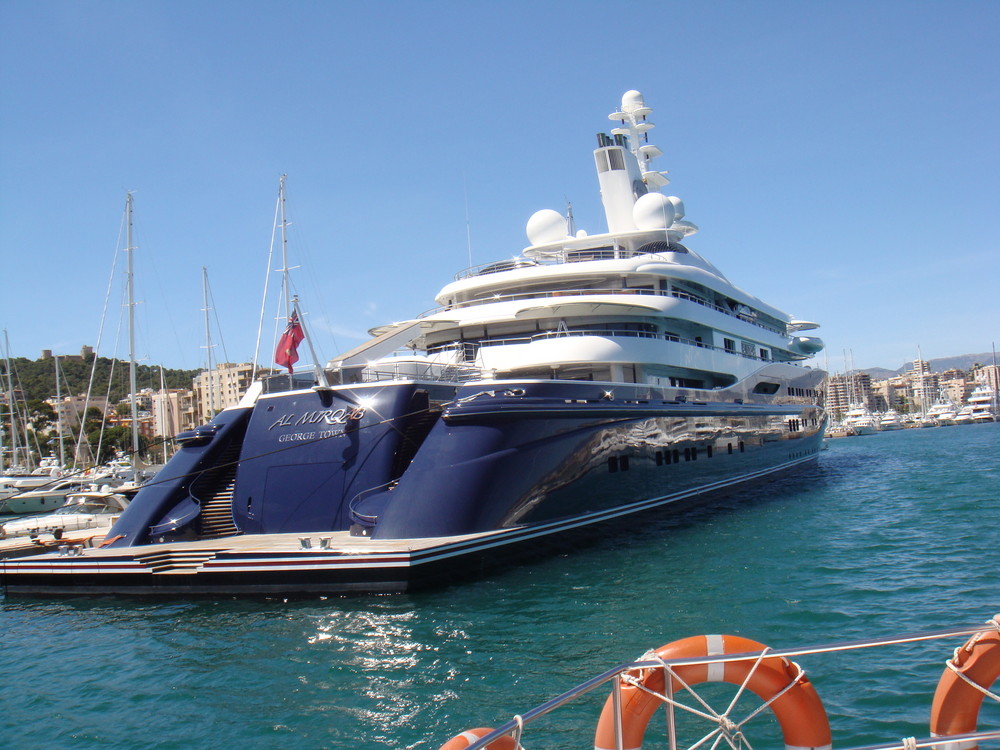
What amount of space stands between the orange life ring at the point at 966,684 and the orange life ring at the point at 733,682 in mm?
722

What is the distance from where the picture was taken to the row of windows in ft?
51.7

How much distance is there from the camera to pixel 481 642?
911 cm

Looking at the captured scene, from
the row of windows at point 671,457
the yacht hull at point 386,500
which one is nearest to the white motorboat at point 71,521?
the yacht hull at point 386,500

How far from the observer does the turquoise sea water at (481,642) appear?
23.3ft

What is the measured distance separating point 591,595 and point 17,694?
7163 millimetres

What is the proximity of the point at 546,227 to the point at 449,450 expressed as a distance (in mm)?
13652

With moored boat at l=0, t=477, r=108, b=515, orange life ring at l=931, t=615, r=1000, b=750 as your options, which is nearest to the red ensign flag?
orange life ring at l=931, t=615, r=1000, b=750

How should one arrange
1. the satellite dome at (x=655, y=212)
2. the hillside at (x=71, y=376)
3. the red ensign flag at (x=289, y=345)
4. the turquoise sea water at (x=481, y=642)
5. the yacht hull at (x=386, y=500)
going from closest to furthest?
the turquoise sea water at (x=481, y=642) → the yacht hull at (x=386, y=500) → the red ensign flag at (x=289, y=345) → the satellite dome at (x=655, y=212) → the hillside at (x=71, y=376)

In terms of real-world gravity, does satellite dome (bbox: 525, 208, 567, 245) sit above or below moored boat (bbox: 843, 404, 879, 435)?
above

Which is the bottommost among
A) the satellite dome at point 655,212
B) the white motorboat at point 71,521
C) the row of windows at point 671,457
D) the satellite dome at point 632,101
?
the white motorboat at point 71,521

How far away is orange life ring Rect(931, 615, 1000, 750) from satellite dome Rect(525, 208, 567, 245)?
68.7 ft

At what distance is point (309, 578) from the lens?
11.4 metres

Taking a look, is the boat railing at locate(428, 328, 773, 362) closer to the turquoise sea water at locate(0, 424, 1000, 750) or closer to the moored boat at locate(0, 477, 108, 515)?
the turquoise sea water at locate(0, 424, 1000, 750)

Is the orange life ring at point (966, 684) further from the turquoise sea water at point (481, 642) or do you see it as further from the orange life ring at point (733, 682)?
the turquoise sea water at point (481, 642)
